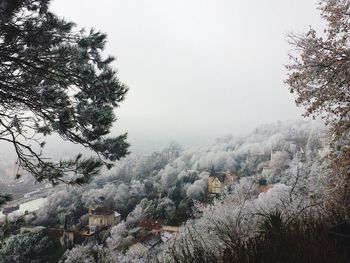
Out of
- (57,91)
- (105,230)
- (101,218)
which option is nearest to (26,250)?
(105,230)

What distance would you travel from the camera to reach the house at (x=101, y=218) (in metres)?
31.6

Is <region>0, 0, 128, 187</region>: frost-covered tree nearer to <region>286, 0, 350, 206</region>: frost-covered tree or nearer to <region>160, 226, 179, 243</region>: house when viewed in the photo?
<region>286, 0, 350, 206</region>: frost-covered tree

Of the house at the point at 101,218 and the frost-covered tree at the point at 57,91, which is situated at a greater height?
the frost-covered tree at the point at 57,91

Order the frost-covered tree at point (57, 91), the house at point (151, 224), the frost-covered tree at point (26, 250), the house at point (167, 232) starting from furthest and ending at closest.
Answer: the house at point (151, 224) < the house at point (167, 232) < the frost-covered tree at point (26, 250) < the frost-covered tree at point (57, 91)

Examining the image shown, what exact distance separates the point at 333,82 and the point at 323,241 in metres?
5.87

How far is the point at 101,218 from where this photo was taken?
32.1 m

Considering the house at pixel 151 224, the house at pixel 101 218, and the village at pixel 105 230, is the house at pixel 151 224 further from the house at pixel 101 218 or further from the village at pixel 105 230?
the house at pixel 101 218

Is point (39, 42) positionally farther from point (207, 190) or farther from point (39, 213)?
point (207, 190)

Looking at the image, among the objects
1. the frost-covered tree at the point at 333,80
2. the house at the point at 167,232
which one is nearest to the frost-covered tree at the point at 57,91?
the frost-covered tree at the point at 333,80

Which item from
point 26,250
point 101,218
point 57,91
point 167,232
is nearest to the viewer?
point 57,91

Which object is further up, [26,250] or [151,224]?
[26,250]

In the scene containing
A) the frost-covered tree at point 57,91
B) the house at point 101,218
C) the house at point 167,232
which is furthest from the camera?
the house at point 101,218

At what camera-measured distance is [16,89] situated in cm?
465

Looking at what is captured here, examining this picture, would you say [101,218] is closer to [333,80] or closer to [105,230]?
[105,230]
